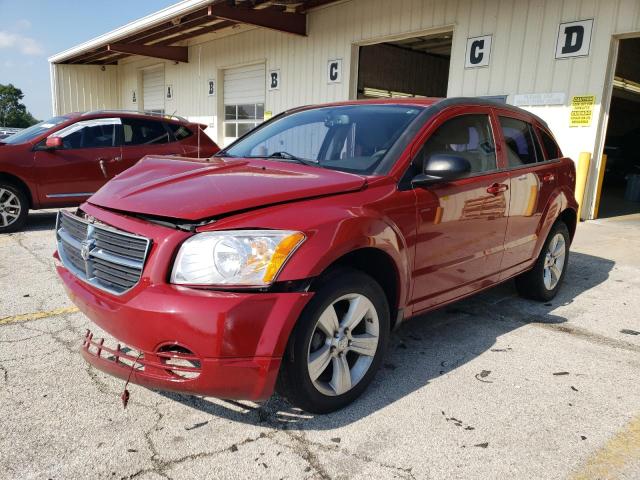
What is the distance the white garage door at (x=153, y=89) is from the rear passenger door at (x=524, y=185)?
19.1 metres

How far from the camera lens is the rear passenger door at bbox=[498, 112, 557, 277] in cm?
Answer: 381

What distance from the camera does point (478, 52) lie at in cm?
958

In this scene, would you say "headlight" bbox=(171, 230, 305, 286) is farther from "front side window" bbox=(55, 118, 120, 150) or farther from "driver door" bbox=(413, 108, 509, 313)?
"front side window" bbox=(55, 118, 120, 150)

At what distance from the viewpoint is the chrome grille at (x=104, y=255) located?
229 centimetres

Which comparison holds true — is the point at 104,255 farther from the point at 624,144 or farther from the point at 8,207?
the point at 624,144

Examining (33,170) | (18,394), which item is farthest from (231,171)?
(33,170)

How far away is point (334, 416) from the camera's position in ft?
8.47

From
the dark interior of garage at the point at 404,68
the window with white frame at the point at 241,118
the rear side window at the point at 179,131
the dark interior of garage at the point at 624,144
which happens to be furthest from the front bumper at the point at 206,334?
the dark interior of garage at the point at 404,68

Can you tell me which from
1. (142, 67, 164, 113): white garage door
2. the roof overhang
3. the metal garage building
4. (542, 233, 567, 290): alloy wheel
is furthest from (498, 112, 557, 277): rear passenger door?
(142, 67, 164, 113): white garage door

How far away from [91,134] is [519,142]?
20.1 feet

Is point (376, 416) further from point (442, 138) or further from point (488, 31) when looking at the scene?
point (488, 31)

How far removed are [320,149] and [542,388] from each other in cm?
200

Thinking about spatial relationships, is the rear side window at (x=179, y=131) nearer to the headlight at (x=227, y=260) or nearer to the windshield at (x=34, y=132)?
the windshield at (x=34, y=132)

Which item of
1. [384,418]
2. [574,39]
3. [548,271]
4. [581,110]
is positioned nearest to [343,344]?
[384,418]
